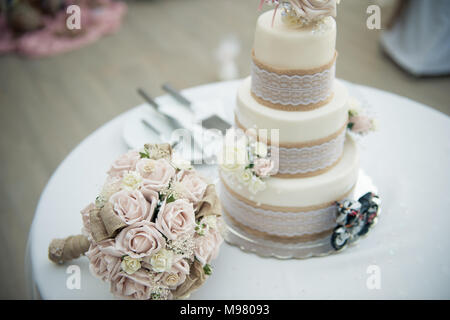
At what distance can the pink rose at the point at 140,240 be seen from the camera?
1.11 metres

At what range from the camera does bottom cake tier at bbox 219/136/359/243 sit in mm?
1400

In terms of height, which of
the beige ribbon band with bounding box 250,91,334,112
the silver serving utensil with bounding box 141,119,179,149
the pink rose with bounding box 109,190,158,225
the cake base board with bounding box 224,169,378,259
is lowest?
the cake base board with bounding box 224,169,378,259

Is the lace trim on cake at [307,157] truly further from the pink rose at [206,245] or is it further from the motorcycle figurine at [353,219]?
the pink rose at [206,245]

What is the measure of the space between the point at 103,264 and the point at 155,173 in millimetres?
302

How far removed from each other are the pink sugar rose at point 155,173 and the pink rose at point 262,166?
275mm

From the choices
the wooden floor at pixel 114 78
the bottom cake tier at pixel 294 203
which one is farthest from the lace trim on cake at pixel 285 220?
the wooden floor at pixel 114 78

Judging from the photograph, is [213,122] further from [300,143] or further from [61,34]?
[61,34]

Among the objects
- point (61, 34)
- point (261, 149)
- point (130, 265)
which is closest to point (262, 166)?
point (261, 149)

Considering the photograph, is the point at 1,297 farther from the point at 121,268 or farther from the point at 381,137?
the point at 381,137

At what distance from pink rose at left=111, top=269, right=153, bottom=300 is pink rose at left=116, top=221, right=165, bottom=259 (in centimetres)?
8

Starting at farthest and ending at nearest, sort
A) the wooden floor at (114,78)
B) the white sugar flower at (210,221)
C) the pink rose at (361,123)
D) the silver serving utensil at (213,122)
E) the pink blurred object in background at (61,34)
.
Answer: the pink blurred object in background at (61,34) < the wooden floor at (114,78) < the silver serving utensil at (213,122) < the pink rose at (361,123) < the white sugar flower at (210,221)

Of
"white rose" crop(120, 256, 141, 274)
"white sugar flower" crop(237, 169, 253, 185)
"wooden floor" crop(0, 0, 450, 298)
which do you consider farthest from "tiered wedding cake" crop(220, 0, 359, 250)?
"wooden floor" crop(0, 0, 450, 298)

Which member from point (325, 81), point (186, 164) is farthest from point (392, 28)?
point (186, 164)

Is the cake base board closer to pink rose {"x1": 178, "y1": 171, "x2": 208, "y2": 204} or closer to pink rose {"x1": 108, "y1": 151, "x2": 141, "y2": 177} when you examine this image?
pink rose {"x1": 178, "y1": 171, "x2": 208, "y2": 204}
